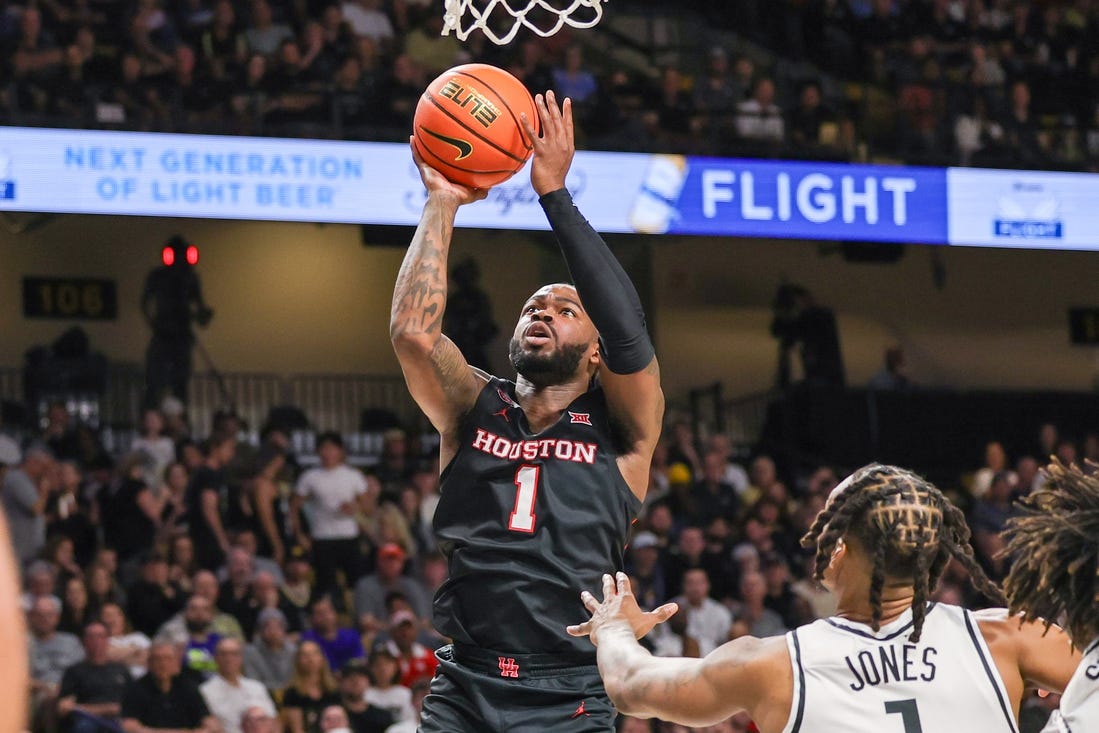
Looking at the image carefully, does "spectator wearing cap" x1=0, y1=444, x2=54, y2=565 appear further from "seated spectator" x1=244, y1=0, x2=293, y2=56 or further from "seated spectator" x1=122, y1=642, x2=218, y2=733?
"seated spectator" x1=244, y1=0, x2=293, y2=56

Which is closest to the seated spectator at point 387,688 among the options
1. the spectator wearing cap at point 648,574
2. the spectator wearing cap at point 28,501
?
the spectator wearing cap at point 648,574

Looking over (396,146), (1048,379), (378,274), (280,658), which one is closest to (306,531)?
(280,658)

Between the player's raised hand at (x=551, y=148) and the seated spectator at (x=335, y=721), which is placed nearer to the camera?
the player's raised hand at (x=551, y=148)

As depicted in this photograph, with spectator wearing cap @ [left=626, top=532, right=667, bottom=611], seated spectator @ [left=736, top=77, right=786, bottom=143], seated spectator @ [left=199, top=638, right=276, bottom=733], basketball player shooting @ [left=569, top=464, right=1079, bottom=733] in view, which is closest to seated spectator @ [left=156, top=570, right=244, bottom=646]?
seated spectator @ [left=199, top=638, right=276, bottom=733]

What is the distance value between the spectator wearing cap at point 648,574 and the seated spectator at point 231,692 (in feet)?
9.79

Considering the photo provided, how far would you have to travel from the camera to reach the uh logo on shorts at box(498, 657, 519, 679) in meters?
4.17

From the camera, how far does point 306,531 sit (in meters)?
12.1

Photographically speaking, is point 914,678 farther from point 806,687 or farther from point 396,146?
point 396,146

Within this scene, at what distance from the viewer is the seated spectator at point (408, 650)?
33.4ft

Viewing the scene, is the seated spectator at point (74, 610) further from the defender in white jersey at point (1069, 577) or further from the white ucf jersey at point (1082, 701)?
the white ucf jersey at point (1082, 701)

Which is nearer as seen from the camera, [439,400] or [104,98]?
[439,400]

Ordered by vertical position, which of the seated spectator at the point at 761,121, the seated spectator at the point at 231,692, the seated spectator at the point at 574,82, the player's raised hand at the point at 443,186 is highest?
the seated spectator at the point at 574,82

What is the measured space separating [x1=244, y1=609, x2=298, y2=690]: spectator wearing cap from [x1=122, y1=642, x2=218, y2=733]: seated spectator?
785mm

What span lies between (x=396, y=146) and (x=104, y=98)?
2.31m
